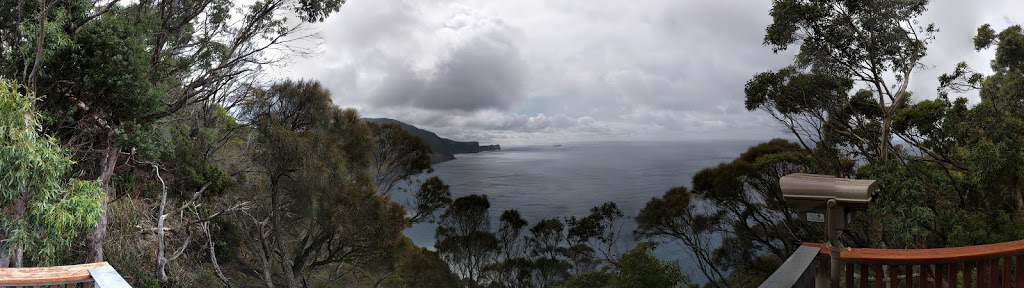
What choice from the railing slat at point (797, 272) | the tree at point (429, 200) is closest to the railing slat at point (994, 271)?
the railing slat at point (797, 272)

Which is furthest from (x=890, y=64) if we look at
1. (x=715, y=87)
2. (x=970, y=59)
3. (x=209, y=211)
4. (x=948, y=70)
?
(x=209, y=211)

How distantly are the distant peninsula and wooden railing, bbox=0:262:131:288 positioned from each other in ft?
32.0

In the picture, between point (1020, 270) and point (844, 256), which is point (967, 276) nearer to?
point (1020, 270)

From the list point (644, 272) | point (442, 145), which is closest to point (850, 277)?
point (644, 272)

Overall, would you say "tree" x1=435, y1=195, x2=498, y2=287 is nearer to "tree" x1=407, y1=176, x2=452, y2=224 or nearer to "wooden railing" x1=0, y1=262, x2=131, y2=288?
"tree" x1=407, y1=176, x2=452, y2=224

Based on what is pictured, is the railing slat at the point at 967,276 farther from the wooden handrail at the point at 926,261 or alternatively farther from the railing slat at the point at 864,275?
the railing slat at the point at 864,275

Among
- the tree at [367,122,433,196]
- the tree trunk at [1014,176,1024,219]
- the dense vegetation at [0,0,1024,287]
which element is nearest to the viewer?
the tree trunk at [1014,176,1024,219]

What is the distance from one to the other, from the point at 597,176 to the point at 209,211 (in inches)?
520

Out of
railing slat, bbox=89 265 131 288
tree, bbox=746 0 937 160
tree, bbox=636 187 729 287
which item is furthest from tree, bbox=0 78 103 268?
tree, bbox=636 187 729 287

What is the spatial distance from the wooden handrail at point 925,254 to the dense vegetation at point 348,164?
10.6 ft

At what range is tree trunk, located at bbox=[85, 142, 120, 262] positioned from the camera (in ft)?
19.8

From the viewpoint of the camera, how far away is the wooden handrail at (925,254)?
1794 mm

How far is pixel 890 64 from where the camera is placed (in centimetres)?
680

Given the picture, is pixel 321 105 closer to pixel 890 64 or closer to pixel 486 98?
pixel 486 98
